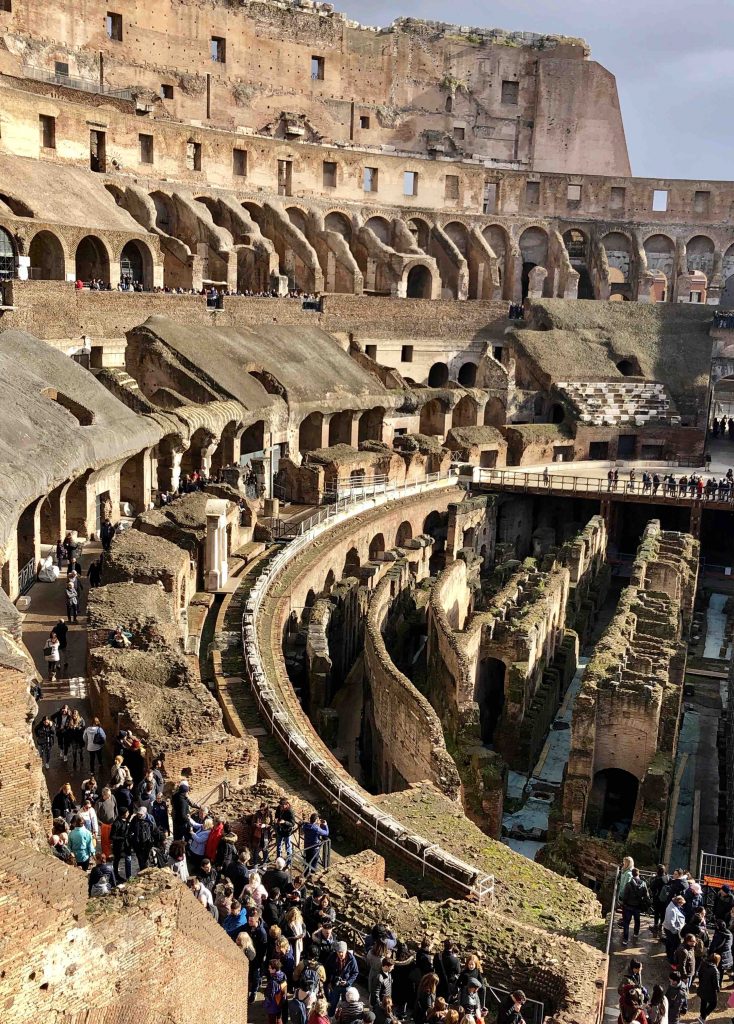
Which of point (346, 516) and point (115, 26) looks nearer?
point (346, 516)

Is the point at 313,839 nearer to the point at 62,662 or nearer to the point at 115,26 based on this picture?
the point at 62,662

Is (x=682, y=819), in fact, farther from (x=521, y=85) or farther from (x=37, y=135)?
(x=521, y=85)

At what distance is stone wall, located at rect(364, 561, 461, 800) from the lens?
598 inches

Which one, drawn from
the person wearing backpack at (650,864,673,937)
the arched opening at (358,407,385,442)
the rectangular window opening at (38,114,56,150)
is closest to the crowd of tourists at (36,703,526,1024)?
the person wearing backpack at (650,864,673,937)

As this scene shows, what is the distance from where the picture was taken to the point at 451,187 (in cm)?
5534

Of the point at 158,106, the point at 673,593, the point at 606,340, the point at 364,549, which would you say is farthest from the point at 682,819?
the point at 158,106

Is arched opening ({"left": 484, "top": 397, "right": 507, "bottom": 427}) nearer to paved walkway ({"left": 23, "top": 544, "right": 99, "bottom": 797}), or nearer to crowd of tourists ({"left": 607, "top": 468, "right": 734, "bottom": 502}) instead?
crowd of tourists ({"left": 607, "top": 468, "right": 734, "bottom": 502})

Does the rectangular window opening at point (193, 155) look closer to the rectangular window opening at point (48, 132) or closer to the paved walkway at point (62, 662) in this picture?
the rectangular window opening at point (48, 132)

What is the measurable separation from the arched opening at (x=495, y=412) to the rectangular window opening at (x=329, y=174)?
15.7 m

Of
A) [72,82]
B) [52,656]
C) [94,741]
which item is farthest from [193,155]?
[94,741]

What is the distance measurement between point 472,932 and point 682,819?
1008 centimetres

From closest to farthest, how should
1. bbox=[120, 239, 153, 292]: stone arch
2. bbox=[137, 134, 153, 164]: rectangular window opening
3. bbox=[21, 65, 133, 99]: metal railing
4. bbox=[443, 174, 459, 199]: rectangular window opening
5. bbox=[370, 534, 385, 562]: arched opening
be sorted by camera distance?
bbox=[370, 534, 385, 562]: arched opening → bbox=[120, 239, 153, 292]: stone arch → bbox=[137, 134, 153, 164]: rectangular window opening → bbox=[21, 65, 133, 99]: metal railing → bbox=[443, 174, 459, 199]: rectangular window opening

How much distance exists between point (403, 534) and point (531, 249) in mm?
28954

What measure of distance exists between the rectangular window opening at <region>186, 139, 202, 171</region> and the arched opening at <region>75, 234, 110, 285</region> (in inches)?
437
